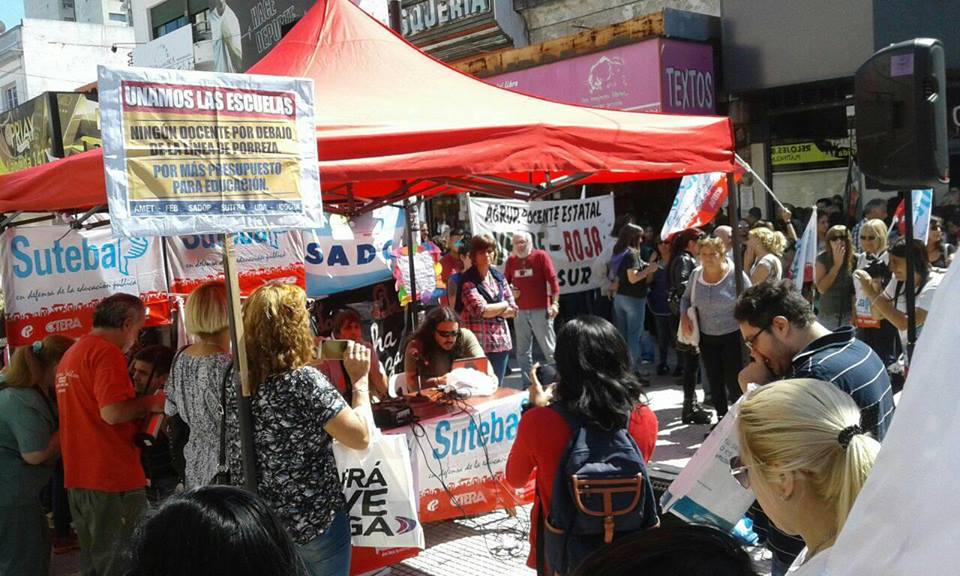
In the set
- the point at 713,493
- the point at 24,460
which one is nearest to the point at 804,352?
the point at 713,493

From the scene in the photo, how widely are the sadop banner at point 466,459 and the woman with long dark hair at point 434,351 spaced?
568mm

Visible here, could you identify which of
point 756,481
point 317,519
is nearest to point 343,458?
point 317,519

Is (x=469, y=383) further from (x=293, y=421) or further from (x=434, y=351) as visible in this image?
(x=293, y=421)

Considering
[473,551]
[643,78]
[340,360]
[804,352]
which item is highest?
[643,78]

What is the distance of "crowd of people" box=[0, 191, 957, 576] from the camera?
165 centimetres

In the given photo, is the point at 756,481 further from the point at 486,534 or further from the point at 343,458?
the point at 486,534

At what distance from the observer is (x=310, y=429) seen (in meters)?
3.34

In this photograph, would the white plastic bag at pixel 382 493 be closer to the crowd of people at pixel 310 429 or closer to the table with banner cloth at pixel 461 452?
the crowd of people at pixel 310 429

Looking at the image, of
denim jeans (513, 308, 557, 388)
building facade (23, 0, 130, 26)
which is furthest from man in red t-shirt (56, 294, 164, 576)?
building facade (23, 0, 130, 26)

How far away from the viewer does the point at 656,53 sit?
1254 centimetres

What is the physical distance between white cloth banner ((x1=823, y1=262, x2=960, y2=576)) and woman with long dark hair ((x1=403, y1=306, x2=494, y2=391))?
17.1 ft

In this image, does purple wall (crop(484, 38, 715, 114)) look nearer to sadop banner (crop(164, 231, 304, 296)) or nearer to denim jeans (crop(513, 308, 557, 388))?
denim jeans (crop(513, 308, 557, 388))

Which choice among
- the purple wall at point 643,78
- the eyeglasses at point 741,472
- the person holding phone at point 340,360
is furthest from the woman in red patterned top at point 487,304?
the eyeglasses at point 741,472

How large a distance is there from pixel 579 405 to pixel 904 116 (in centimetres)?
239
